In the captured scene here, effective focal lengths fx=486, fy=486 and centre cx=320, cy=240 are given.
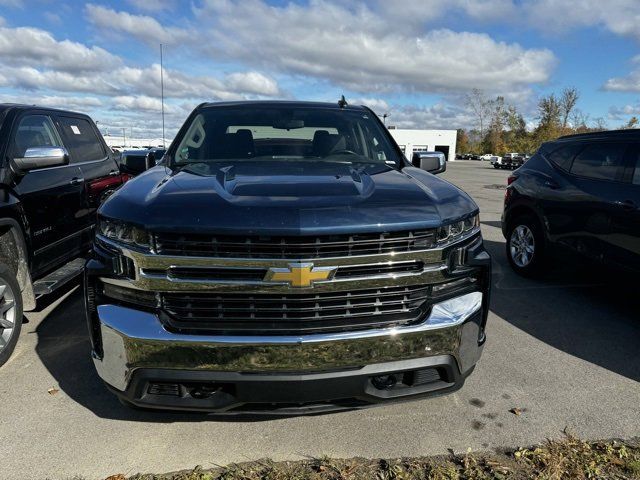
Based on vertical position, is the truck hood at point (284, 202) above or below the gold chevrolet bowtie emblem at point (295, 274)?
above

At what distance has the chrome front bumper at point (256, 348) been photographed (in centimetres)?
219

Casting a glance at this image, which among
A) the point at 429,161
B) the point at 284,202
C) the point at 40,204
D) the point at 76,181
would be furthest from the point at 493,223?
the point at 284,202

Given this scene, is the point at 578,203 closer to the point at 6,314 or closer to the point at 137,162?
the point at 137,162

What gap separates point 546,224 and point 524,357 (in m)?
2.23

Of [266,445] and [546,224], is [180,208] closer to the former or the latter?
[266,445]

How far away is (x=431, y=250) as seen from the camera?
2.36 meters

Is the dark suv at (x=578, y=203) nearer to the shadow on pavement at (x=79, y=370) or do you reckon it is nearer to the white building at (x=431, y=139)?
the shadow on pavement at (x=79, y=370)

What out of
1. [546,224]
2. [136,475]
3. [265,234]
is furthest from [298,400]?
[546,224]

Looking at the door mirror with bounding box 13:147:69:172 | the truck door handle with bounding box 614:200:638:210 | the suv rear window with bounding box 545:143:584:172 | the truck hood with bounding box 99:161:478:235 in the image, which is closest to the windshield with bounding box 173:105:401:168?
the truck hood with bounding box 99:161:478:235

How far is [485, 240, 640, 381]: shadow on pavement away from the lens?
12.8 ft

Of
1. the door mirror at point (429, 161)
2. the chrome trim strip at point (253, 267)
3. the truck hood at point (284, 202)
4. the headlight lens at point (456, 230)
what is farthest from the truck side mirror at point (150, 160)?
the headlight lens at point (456, 230)

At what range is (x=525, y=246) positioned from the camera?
5.94 m

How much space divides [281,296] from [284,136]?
1967 mm

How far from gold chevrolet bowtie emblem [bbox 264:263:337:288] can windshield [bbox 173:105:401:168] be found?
4.62 feet
